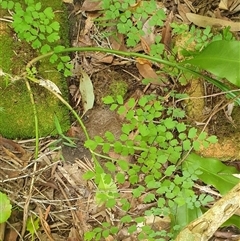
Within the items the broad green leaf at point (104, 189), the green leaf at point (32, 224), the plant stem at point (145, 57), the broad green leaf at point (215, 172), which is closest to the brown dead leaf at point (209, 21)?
the plant stem at point (145, 57)

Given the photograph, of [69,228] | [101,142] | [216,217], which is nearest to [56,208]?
[69,228]

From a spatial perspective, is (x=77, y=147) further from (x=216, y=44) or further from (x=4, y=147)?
(x=216, y=44)

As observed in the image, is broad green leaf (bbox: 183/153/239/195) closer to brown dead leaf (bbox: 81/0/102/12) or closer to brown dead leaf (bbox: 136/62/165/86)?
brown dead leaf (bbox: 136/62/165/86)

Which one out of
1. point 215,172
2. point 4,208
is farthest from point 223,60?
point 4,208

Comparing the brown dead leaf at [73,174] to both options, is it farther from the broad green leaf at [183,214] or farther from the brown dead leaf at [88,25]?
the brown dead leaf at [88,25]

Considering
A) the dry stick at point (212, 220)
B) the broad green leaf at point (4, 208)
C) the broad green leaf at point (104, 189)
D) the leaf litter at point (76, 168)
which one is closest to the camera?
the dry stick at point (212, 220)
